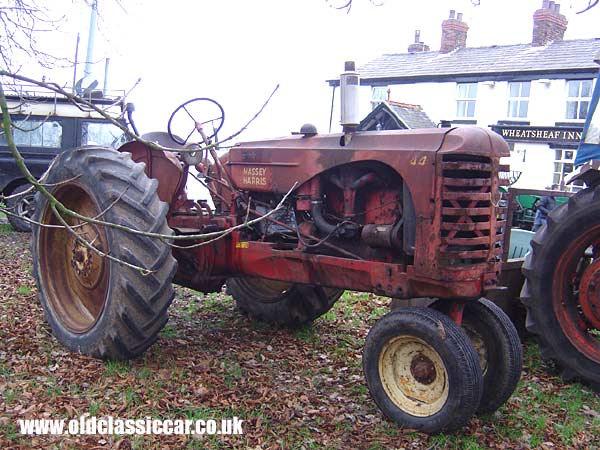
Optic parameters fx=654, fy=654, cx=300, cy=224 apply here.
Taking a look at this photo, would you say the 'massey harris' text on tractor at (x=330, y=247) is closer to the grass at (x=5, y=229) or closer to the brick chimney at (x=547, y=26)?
the grass at (x=5, y=229)

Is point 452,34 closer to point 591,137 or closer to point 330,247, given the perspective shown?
point 591,137

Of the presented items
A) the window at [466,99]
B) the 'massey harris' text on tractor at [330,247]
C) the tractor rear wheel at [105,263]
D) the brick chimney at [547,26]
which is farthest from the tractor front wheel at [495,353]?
the brick chimney at [547,26]

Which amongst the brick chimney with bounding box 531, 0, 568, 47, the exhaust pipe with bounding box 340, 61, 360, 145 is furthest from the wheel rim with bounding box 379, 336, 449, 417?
the brick chimney with bounding box 531, 0, 568, 47

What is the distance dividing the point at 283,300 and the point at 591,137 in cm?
299

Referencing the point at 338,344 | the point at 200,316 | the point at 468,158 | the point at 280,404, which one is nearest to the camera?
the point at 468,158

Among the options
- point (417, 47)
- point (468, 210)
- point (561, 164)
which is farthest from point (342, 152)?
point (417, 47)

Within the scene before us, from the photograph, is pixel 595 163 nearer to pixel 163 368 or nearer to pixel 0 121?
pixel 163 368

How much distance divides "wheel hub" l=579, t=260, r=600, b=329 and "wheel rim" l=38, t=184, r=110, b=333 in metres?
3.29

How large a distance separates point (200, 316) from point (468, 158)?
3.05m

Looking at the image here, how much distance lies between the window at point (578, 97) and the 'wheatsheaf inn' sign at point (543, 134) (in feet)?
1.80

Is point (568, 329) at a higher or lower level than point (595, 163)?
lower

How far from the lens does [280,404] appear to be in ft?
13.0

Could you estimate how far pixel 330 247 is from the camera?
14.3ft

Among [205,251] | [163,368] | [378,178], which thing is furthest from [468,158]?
[163,368]
